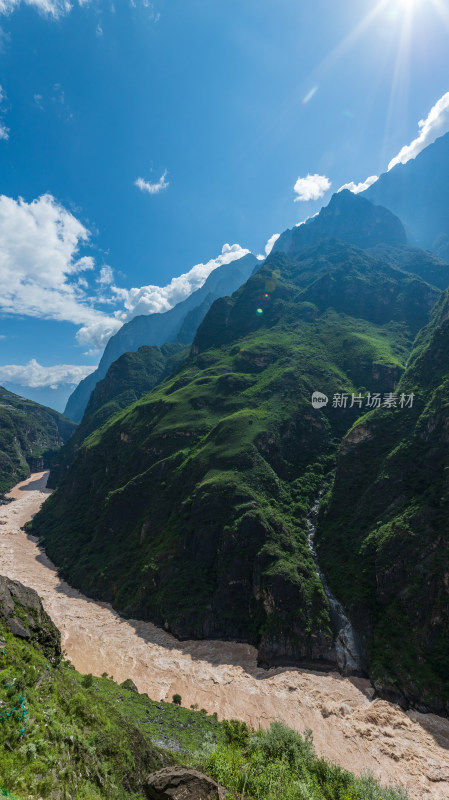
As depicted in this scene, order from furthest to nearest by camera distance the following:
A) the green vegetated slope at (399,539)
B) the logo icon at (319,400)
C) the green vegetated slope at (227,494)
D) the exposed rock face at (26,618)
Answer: the logo icon at (319,400), the green vegetated slope at (227,494), the green vegetated slope at (399,539), the exposed rock face at (26,618)

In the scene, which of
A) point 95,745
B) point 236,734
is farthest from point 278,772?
point 95,745

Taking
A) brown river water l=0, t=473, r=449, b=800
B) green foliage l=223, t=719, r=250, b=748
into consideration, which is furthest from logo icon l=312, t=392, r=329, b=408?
green foliage l=223, t=719, r=250, b=748

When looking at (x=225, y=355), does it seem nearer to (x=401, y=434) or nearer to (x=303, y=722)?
(x=401, y=434)

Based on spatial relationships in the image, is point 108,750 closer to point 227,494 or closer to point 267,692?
point 267,692

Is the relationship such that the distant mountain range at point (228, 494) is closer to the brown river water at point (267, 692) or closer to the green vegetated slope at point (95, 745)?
the brown river water at point (267, 692)

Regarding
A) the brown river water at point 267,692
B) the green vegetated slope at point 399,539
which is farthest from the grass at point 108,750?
the green vegetated slope at point 399,539

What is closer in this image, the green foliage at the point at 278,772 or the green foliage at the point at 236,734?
the green foliage at the point at 278,772
